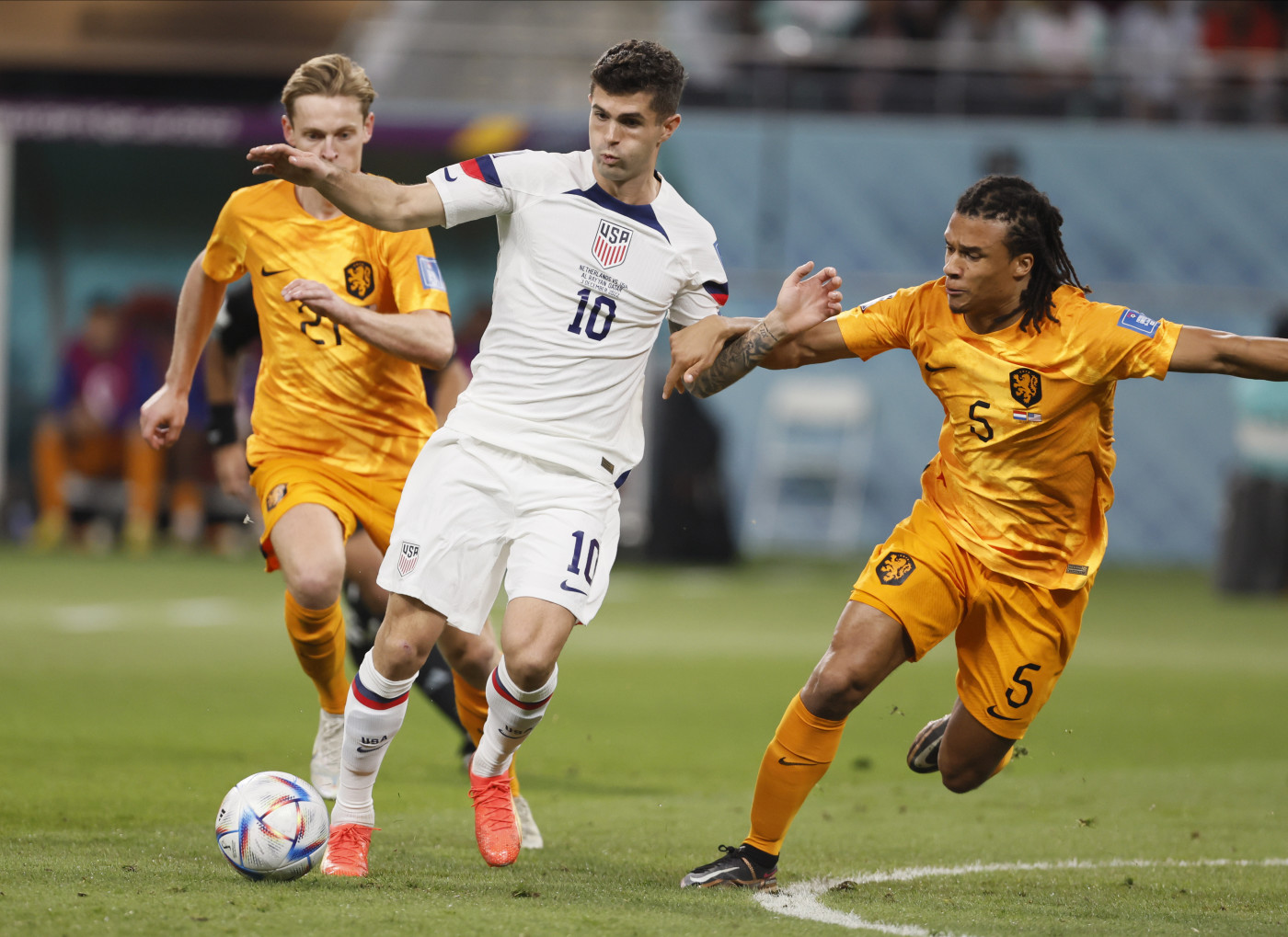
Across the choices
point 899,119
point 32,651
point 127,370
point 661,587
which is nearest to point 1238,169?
point 899,119

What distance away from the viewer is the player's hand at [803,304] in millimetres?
5082

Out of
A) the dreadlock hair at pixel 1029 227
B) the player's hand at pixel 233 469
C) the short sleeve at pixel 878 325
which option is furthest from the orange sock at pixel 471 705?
the dreadlock hair at pixel 1029 227

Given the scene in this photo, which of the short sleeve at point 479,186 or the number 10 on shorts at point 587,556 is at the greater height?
the short sleeve at point 479,186

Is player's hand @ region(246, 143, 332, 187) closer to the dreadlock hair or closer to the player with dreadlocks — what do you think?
the player with dreadlocks

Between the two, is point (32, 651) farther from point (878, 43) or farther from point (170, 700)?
point (878, 43)

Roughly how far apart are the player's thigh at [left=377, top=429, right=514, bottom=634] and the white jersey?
0.38 feet

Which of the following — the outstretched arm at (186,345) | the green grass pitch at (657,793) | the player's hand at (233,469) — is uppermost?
the outstretched arm at (186,345)

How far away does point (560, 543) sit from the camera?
4.90 meters

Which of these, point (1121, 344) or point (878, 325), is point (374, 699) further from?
point (1121, 344)

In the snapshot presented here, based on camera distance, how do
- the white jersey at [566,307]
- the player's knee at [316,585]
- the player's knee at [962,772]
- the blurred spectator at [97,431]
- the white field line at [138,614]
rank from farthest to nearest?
the blurred spectator at [97,431] < the white field line at [138,614] < the player's knee at [316,585] < the player's knee at [962,772] < the white jersey at [566,307]

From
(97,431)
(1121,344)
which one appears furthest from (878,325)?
(97,431)

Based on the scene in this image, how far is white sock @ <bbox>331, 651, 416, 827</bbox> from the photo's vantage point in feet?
16.0

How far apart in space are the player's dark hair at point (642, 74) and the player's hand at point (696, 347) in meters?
0.69

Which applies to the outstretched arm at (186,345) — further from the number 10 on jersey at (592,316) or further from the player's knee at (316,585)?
the number 10 on jersey at (592,316)
